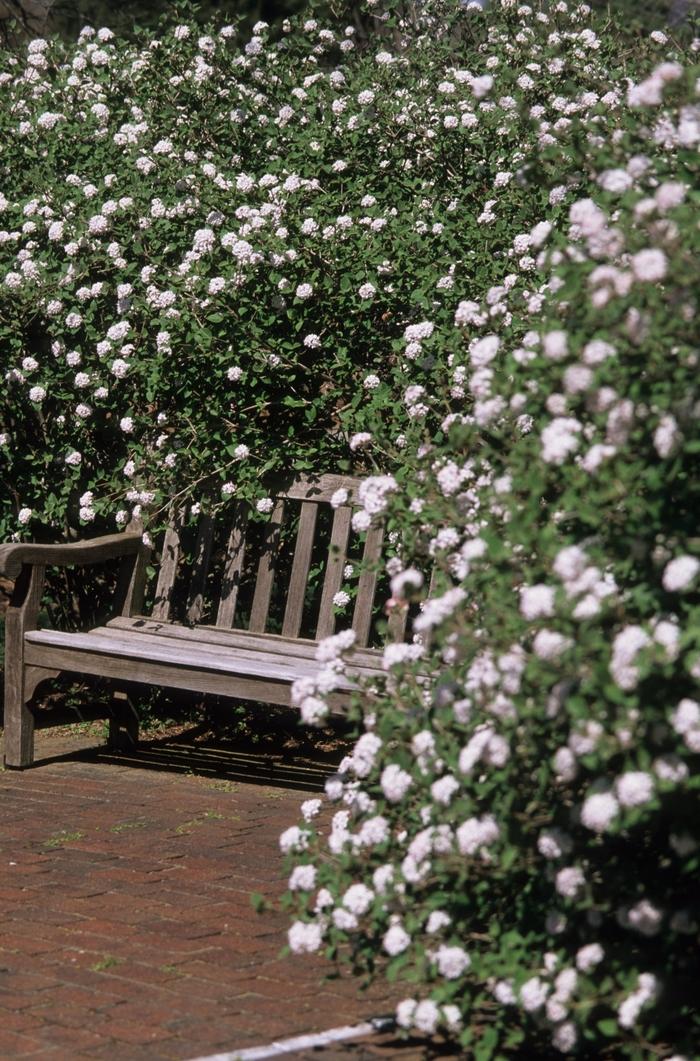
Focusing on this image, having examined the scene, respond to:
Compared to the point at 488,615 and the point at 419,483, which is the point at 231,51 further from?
the point at 488,615

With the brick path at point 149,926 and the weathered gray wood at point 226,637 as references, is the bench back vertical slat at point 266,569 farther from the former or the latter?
the brick path at point 149,926

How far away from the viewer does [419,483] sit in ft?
13.2

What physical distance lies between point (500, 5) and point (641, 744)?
5399 millimetres

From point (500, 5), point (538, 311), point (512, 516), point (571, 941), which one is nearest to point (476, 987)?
point (571, 941)

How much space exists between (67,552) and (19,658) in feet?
1.57

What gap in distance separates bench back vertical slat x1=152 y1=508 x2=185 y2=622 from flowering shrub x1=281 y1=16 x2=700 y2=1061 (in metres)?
2.84

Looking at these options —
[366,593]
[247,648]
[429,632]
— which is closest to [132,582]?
[247,648]

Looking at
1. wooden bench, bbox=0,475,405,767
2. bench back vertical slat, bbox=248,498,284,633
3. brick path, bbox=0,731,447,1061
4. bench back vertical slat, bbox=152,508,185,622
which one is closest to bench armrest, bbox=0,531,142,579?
wooden bench, bbox=0,475,405,767

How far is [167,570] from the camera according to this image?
6543 mm

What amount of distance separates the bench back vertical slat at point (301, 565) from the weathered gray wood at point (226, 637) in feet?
0.26

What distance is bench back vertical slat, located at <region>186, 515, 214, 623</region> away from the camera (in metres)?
6.39

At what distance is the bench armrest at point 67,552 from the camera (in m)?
6.03

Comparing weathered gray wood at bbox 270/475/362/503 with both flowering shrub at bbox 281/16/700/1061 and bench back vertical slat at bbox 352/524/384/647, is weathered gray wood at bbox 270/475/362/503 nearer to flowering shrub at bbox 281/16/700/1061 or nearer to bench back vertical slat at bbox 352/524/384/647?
bench back vertical slat at bbox 352/524/384/647

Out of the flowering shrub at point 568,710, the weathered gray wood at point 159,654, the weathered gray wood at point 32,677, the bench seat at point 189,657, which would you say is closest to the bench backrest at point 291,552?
the bench seat at point 189,657
